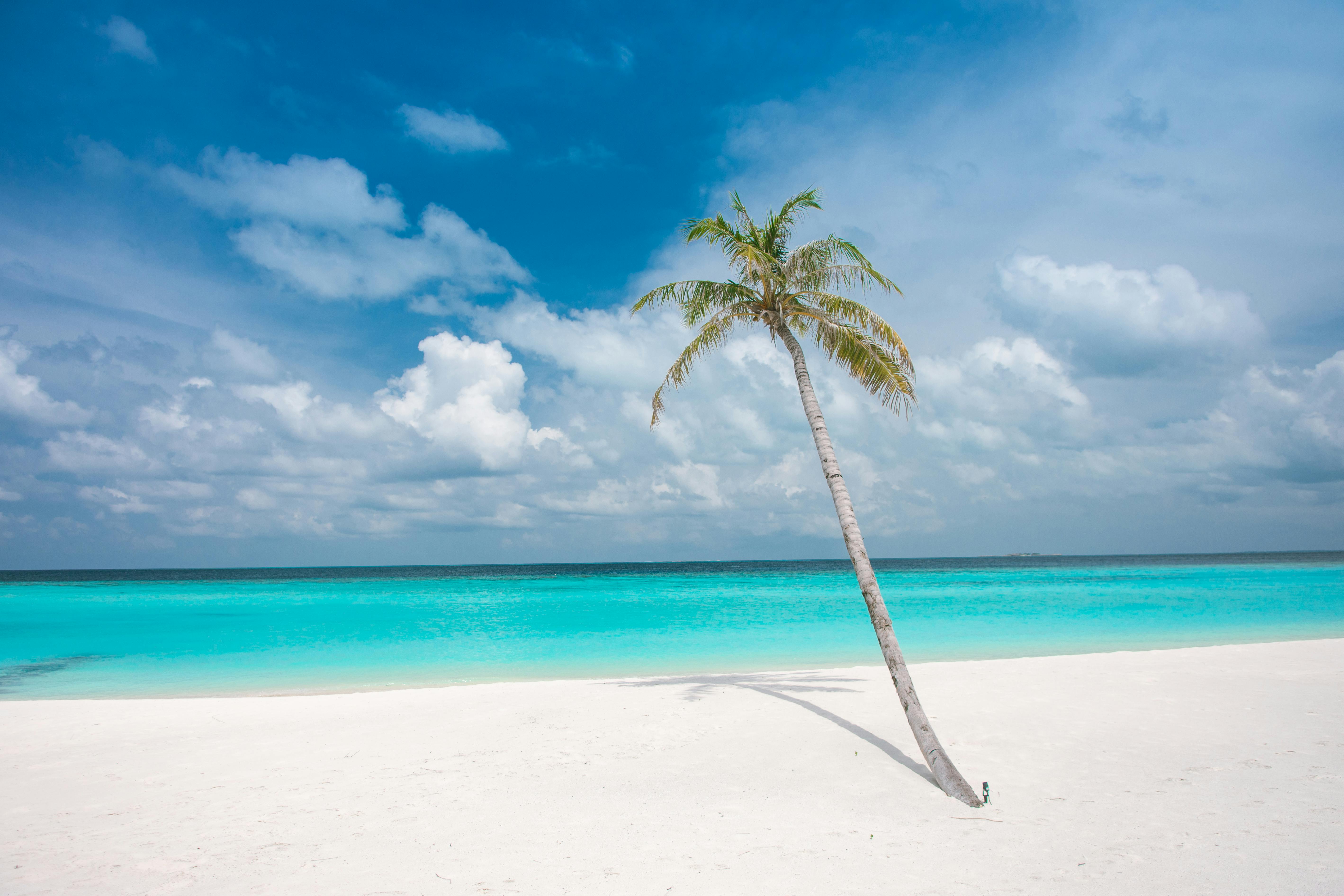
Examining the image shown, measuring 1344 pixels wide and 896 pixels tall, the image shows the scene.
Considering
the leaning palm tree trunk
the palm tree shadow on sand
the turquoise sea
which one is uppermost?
the leaning palm tree trunk

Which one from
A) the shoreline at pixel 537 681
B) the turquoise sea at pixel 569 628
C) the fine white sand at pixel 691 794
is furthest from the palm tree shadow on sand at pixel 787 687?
the turquoise sea at pixel 569 628

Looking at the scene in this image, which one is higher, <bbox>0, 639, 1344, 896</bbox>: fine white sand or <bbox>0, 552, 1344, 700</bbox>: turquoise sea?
<bbox>0, 639, 1344, 896</bbox>: fine white sand

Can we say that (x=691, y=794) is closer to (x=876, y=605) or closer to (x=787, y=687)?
(x=876, y=605)

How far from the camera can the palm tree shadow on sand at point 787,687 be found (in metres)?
7.62

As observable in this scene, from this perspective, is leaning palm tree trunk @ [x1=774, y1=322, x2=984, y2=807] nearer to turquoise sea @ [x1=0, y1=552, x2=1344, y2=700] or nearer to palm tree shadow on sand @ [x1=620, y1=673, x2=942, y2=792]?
palm tree shadow on sand @ [x1=620, y1=673, x2=942, y2=792]

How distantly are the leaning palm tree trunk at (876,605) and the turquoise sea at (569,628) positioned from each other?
767cm

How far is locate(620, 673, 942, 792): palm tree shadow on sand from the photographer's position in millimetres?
7625

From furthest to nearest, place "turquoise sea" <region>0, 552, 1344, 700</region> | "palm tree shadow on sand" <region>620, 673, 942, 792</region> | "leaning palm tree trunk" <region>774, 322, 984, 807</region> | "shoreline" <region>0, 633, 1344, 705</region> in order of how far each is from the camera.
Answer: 1. "turquoise sea" <region>0, 552, 1344, 700</region>
2. "shoreline" <region>0, 633, 1344, 705</region>
3. "palm tree shadow on sand" <region>620, 673, 942, 792</region>
4. "leaning palm tree trunk" <region>774, 322, 984, 807</region>

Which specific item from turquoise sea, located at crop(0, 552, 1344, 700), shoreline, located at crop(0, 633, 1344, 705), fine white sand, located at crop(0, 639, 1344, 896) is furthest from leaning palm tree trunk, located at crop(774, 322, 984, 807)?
turquoise sea, located at crop(0, 552, 1344, 700)

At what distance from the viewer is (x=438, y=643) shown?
64.5 ft

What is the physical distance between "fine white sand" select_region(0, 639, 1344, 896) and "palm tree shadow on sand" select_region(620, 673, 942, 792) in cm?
8

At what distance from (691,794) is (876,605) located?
261 centimetres

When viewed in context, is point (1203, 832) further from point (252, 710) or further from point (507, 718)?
point (252, 710)

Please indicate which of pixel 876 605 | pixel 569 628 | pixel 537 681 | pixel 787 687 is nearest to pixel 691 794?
pixel 876 605
